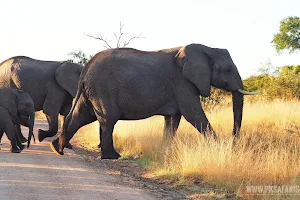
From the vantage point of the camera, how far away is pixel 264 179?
8117 mm

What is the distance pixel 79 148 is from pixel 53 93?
2170mm

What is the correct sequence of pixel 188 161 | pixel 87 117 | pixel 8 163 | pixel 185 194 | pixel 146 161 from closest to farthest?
pixel 185 194, pixel 188 161, pixel 8 163, pixel 146 161, pixel 87 117

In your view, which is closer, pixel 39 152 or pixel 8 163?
pixel 8 163

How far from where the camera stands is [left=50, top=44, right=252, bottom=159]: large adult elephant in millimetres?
11695

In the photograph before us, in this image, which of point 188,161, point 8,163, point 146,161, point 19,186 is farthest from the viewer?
point 146,161

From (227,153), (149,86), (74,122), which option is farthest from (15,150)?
(227,153)

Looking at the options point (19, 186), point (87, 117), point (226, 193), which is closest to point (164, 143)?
point (87, 117)

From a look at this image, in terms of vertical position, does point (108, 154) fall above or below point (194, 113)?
below

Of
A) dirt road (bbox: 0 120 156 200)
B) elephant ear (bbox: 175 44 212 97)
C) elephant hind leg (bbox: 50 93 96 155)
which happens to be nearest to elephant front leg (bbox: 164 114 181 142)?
elephant ear (bbox: 175 44 212 97)

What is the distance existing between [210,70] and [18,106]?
16.4 ft

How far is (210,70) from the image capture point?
12242 mm

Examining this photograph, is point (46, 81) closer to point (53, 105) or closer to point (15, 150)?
point (53, 105)

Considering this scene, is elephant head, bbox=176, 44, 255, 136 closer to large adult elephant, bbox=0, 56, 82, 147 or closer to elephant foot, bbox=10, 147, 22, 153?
elephant foot, bbox=10, 147, 22, 153

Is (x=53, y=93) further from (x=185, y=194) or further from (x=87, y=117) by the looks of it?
(x=185, y=194)
